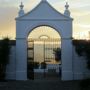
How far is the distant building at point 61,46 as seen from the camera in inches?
1617

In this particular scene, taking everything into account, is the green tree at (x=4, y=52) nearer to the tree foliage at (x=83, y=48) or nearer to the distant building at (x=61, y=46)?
the distant building at (x=61, y=46)

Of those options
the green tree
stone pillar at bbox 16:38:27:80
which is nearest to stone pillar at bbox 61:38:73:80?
stone pillar at bbox 16:38:27:80

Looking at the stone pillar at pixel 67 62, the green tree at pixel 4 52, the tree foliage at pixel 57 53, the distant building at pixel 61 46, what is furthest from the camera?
the tree foliage at pixel 57 53

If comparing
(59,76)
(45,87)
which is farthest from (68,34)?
(45,87)

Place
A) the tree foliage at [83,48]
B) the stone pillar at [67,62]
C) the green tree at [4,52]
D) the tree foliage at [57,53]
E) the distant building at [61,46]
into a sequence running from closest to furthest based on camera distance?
the tree foliage at [83,48]
the green tree at [4,52]
the stone pillar at [67,62]
the distant building at [61,46]
the tree foliage at [57,53]

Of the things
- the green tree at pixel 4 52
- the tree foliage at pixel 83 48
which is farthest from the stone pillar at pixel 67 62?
the green tree at pixel 4 52

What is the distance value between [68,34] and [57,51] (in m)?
2.06

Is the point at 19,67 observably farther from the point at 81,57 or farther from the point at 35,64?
the point at 81,57

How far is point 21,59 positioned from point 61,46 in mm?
3209

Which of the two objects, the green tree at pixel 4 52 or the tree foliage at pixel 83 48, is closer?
the tree foliage at pixel 83 48

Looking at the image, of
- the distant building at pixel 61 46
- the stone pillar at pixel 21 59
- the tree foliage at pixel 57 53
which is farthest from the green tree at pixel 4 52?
the tree foliage at pixel 57 53

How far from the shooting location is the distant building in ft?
135

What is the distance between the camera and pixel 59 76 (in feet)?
140

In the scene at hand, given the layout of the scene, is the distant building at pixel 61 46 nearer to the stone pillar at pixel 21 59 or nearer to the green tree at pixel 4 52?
the stone pillar at pixel 21 59
